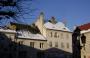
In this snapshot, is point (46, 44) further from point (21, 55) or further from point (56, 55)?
point (21, 55)

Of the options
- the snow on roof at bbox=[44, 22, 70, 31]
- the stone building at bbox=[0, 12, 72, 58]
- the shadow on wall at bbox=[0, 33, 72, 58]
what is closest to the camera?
the shadow on wall at bbox=[0, 33, 72, 58]

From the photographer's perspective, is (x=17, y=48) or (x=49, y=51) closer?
(x=17, y=48)

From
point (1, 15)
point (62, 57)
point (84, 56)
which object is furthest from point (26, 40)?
point (1, 15)

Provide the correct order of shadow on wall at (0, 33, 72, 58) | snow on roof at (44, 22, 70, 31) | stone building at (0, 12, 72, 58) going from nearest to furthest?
shadow on wall at (0, 33, 72, 58) → stone building at (0, 12, 72, 58) → snow on roof at (44, 22, 70, 31)

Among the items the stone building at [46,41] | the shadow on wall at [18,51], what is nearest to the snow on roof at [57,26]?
the stone building at [46,41]

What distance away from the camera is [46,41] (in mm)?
58188

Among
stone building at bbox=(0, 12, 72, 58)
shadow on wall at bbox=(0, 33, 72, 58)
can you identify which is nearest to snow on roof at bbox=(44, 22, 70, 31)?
stone building at bbox=(0, 12, 72, 58)

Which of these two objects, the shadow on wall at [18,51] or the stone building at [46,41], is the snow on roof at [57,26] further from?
the shadow on wall at [18,51]

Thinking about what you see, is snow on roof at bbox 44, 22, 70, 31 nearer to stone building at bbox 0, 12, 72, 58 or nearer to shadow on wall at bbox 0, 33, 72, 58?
stone building at bbox 0, 12, 72, 58

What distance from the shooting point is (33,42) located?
55906mm

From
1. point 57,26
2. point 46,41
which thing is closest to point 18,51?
point 46,41

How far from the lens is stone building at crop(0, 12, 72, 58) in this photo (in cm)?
5378

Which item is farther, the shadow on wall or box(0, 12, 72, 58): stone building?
box(0, 12, 72, 58): stone building

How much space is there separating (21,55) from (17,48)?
1.85 meters
